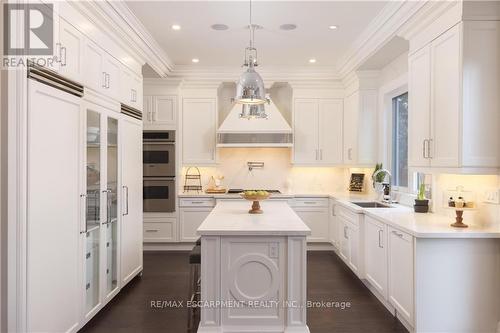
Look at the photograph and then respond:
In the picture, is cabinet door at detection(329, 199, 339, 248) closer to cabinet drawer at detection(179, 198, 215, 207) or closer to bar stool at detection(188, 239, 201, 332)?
cabinet drawer at detection(179, 198, 215, 207)

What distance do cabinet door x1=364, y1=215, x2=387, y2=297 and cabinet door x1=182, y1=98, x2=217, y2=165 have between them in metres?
2.81

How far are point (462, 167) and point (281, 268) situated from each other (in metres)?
1.55

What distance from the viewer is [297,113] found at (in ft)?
19.2

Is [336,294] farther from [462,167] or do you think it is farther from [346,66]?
[346,66]

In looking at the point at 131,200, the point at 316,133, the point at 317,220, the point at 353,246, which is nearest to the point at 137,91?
the point at 131,200

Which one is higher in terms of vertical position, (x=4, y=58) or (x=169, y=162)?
(x=4, y=58)

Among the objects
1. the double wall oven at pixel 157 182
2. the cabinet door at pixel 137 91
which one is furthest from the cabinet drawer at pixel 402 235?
the double wall oven at pixel 157 182

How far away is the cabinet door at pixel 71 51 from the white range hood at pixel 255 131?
285 cm

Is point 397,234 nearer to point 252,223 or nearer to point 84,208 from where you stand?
point 252,223

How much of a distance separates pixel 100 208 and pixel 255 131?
2878 mm

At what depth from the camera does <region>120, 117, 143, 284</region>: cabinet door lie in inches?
149

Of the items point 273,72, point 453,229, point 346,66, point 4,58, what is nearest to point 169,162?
point 273,72

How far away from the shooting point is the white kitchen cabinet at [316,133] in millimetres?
5848

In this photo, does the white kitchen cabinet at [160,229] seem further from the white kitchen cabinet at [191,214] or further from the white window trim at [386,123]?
the white window trim at [386,123]
